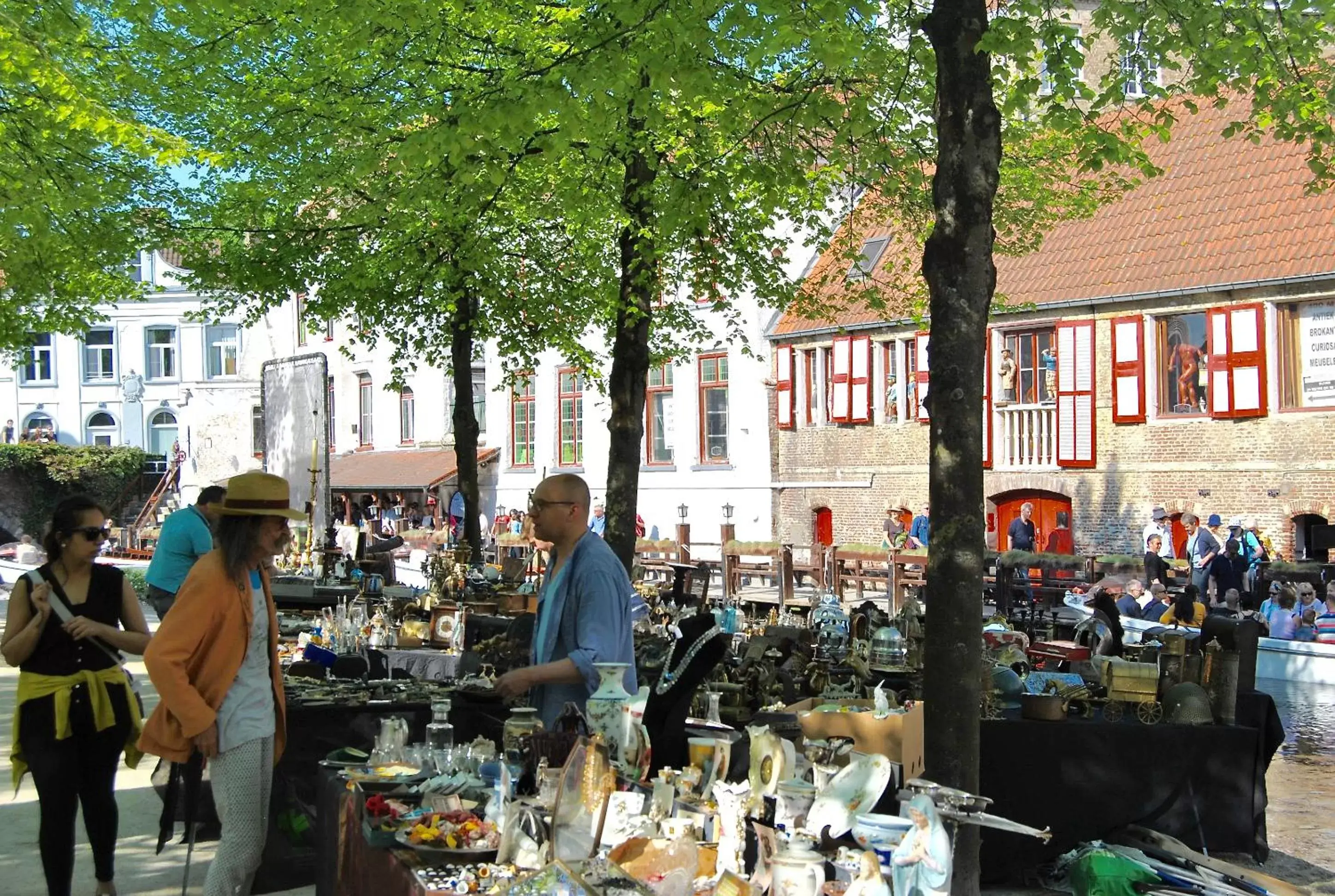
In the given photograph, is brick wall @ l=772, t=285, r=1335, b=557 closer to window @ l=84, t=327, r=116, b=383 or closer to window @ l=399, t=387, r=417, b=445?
window @ l=399, t=387, r=417, b=445

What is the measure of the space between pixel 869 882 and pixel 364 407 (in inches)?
1741

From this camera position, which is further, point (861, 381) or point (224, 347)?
point (224, 347)

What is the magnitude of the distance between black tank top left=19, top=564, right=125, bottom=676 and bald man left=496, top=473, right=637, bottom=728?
1707 mm

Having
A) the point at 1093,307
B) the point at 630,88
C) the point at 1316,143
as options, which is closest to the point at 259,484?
the point at 630,88

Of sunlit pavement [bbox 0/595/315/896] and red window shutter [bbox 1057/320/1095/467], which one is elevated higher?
red window shutter [bbox 1057/320/1095/467]

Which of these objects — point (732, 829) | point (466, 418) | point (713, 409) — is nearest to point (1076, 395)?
point (713, 409)

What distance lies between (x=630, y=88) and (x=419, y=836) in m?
5.99

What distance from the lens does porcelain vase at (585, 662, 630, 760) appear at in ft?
16.1

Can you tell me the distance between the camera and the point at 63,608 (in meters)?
5.78

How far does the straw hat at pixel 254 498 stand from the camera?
5.04 meters

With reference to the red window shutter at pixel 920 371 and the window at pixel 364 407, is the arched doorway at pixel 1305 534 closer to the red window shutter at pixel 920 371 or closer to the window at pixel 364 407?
the red window shutter at pixel 920 371

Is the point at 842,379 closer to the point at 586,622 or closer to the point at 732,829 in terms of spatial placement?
the point at 586,622

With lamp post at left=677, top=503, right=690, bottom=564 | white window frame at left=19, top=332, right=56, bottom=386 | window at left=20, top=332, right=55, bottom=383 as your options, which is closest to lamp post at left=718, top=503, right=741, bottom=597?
lamp post at left=677, top=503, right=690, bottom=564

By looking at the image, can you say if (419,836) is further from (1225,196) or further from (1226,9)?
(1225,196)
